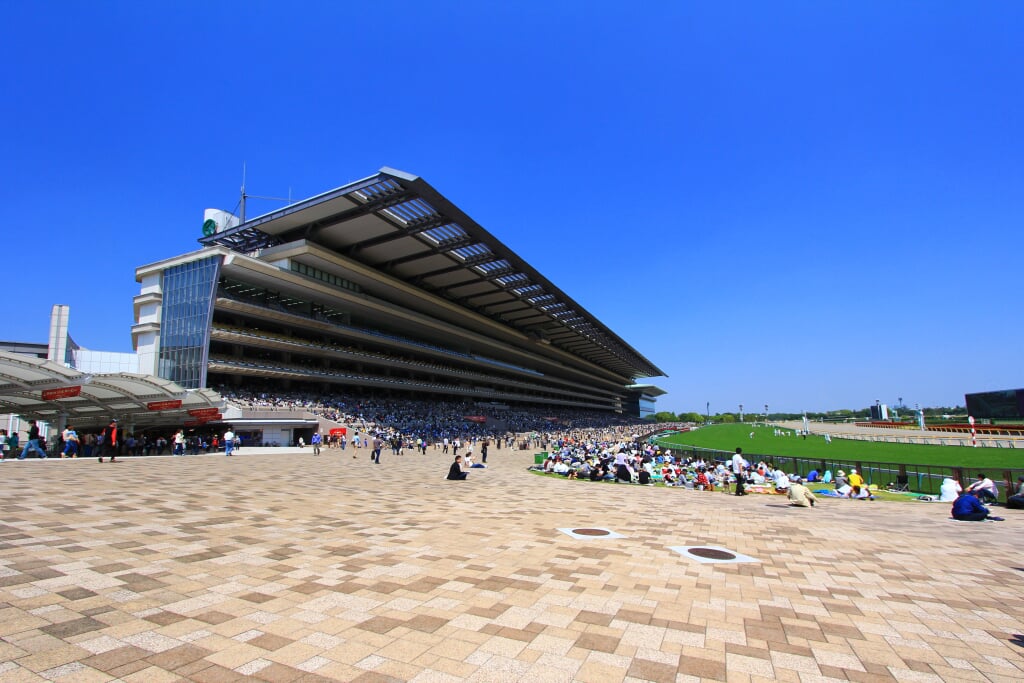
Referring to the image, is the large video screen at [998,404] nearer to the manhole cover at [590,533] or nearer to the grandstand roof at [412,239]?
the grandstand roof at [412,239]

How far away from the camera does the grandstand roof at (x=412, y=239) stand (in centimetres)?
3709

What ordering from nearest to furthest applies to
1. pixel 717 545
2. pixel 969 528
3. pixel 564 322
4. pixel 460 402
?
pixel 717 545 < pixel 969 528 < pixel 460 402 < pixel 564 322

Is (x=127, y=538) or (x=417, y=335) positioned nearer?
(x=127, y=538)

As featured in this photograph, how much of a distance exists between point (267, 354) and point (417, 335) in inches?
808

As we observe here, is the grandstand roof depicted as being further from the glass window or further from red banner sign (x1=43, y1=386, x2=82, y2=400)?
red banner sign (x1=43, y1=386, x2=82, y2=400)

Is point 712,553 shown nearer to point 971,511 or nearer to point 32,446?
point 971,511

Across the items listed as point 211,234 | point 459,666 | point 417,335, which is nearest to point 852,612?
point 459,666

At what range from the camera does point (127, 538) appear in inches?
281

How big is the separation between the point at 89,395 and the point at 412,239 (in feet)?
92.6

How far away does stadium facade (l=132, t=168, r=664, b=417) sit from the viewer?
39844mm

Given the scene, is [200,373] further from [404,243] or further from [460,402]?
[460,402]

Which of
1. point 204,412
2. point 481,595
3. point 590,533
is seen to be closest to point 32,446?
point 204,412

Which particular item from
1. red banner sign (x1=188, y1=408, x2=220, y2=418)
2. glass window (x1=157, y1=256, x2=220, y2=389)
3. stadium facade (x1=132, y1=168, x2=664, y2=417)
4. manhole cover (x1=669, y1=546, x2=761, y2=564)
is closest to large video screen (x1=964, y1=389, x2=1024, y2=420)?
stadium facade (x1=132, y1=168, x2=664, y2=417)

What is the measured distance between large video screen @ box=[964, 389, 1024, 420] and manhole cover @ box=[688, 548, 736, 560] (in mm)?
92679
